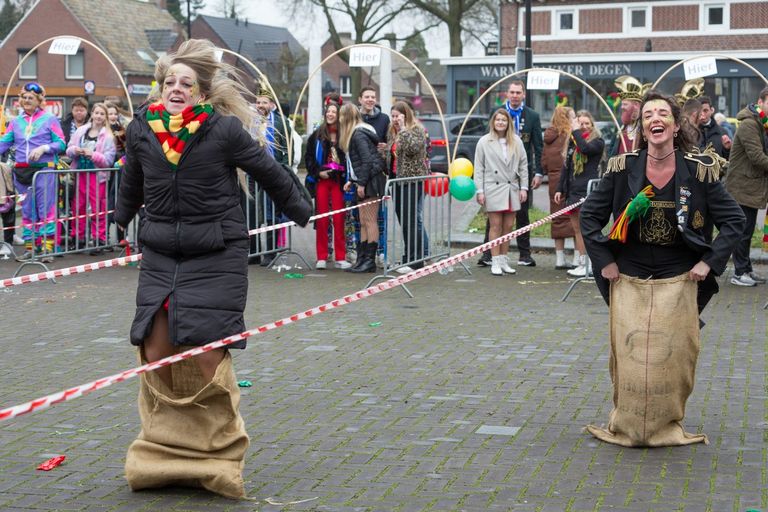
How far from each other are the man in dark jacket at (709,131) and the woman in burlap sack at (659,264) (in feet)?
22.4

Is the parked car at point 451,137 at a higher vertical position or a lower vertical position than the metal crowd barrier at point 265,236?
higher

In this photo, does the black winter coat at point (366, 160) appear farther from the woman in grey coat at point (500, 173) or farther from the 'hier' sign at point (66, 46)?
the 'hier' sign at point (66, 46)

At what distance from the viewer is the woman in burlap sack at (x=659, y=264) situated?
238 inches

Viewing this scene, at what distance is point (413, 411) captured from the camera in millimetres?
6914

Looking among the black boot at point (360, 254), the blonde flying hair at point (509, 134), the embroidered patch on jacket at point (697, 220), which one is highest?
the blonde flying hair at point (509, 134)

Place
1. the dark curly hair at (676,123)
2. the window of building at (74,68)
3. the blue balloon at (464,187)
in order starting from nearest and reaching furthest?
the dark curly hair at (676,123)
the blue balloon at (464,187)
the window of building at (74,68)

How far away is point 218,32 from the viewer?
85.3 metres

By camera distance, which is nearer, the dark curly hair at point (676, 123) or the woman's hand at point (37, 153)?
the dark curly hair at point (676, 123)

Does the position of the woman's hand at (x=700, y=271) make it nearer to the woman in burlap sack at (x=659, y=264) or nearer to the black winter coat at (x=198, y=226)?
the woman in burlap sack at (x=659, y=264)

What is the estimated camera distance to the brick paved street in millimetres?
5301

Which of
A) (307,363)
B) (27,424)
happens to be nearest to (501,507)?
(27,424)

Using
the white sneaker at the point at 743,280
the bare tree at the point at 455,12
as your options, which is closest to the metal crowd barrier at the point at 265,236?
the white sneaker at the point at 743,280

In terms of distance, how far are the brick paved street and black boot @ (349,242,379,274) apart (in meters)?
1.99

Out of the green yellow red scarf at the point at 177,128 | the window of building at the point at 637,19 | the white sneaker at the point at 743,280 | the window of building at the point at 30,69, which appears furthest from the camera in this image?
the window of building at the point at 30,69
